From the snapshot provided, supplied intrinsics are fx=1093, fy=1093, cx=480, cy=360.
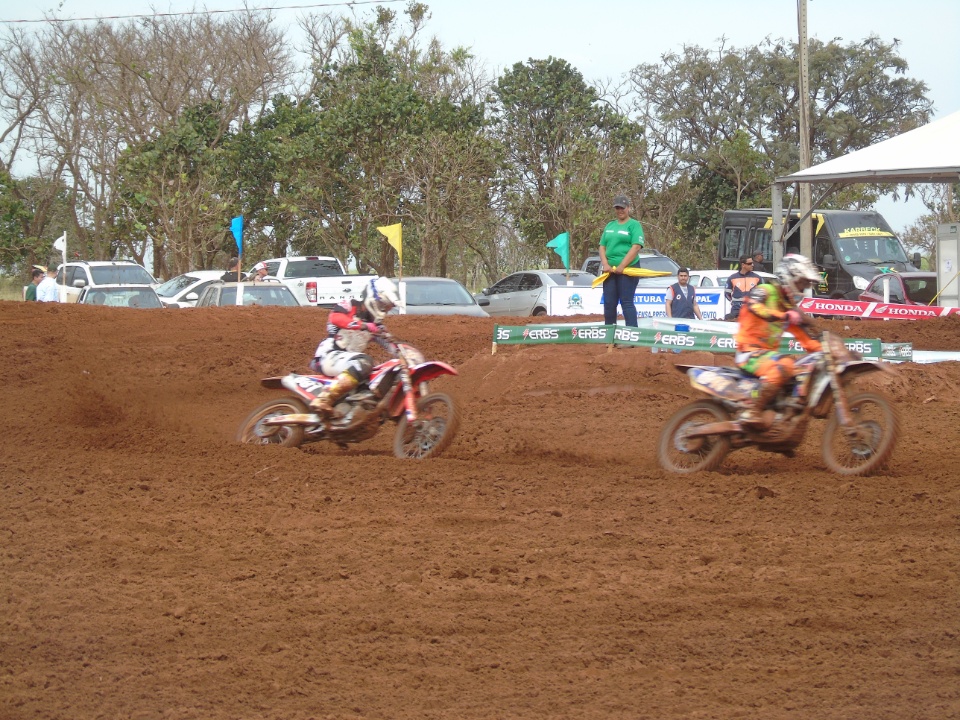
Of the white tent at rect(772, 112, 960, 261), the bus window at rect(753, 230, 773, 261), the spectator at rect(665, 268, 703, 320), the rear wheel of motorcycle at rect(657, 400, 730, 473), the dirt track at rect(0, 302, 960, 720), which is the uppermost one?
the white tent at rect(772, 112, 960, 261)

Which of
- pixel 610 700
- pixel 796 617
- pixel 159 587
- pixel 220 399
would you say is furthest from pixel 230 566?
pixel 220 399

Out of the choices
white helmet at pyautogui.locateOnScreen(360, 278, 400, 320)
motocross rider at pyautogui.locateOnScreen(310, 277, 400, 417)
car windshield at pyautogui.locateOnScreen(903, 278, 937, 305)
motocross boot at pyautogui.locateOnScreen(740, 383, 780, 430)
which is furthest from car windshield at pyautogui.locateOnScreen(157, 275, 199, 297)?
motocross boot at pyautogui.locateOnScreen(740, 383, 780, 430)

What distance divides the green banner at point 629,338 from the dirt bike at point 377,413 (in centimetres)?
511

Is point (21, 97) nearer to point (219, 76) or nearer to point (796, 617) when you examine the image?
point (219, 76)

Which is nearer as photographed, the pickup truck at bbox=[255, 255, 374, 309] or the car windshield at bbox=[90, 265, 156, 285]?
the pickup truck at bbox=[255, 255, 374, 309]

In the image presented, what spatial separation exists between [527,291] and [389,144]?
11594mm

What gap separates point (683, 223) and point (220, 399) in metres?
32.2

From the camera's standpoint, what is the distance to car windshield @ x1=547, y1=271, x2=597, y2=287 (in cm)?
2620

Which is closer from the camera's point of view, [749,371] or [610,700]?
[610,700]

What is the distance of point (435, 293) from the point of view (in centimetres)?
2180

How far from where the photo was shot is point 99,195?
49.8 meters

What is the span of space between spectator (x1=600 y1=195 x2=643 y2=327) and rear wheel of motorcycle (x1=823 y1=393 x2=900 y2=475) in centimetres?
511

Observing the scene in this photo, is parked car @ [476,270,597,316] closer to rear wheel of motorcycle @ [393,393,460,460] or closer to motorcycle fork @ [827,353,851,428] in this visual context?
rear wheel of motorcycle @ [393,393,460,460]

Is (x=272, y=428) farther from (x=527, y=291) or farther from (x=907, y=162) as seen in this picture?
(x=527, y=291)
